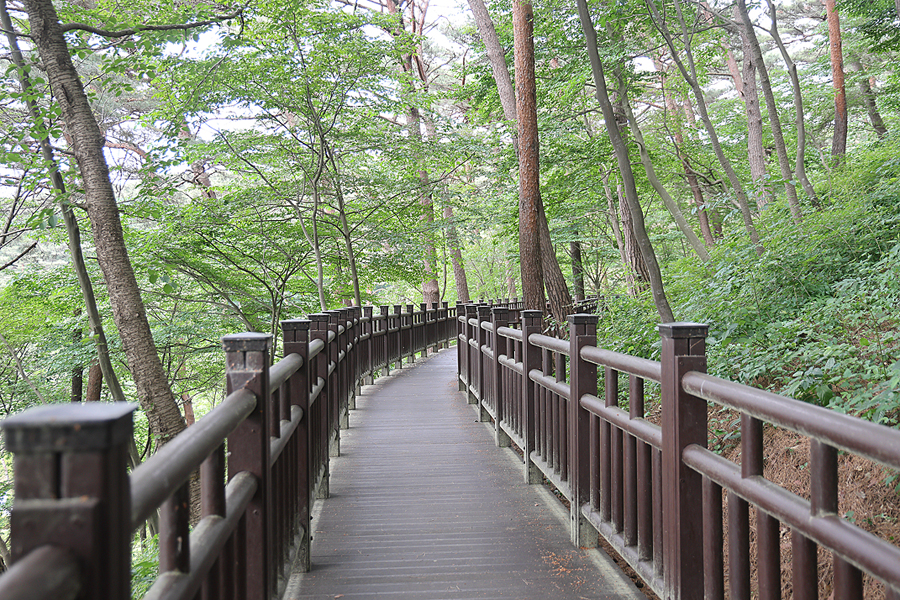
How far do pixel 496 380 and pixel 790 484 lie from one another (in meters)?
3.06

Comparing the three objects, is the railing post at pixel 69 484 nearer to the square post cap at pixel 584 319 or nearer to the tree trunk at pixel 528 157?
the square post cap at pixel 584 319

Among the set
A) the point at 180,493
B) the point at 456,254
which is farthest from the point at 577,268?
the point at 180,493

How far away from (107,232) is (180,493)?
18.5 ft

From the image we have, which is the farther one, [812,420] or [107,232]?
[107,232]

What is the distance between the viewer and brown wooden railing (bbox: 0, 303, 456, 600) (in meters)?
0.90

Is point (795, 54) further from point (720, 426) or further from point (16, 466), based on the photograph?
point (16, 466)

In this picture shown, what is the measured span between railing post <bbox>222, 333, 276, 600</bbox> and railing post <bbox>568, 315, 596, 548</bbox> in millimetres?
1861

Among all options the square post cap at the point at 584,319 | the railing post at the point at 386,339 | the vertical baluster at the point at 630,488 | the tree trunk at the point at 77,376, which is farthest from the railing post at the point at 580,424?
the tree trunk at the point at 77,376

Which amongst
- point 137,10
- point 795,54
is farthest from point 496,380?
point 795,54

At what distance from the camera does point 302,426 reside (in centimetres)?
355

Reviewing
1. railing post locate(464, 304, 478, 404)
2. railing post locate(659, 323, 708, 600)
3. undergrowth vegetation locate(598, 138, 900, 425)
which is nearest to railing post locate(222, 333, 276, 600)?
railing post locate(659, 323, 708, 600)

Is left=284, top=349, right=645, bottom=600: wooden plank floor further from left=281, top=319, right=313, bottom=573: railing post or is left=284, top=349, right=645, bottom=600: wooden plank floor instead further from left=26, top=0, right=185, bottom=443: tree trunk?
left=26, top=0, right=185, bottom=443: tree trunk

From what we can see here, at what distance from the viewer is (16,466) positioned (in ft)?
2.95

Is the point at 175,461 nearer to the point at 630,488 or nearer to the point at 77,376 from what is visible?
the point at 630,488
